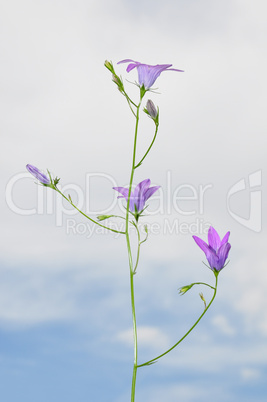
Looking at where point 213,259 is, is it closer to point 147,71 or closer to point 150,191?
point 150,191

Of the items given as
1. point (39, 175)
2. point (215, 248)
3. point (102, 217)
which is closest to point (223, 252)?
point (215, 248)

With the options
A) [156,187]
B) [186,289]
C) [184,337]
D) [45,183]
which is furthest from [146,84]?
[184,337]

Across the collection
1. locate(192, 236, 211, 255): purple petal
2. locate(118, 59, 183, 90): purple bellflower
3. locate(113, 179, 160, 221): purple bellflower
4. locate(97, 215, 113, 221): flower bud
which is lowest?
locate(192, 236, 211, 255): purple petal

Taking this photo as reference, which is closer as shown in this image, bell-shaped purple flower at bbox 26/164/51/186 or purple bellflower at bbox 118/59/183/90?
purple bellflower at bbox 118/59/183/90

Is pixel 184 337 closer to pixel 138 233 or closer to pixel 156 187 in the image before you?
pixel 138 233

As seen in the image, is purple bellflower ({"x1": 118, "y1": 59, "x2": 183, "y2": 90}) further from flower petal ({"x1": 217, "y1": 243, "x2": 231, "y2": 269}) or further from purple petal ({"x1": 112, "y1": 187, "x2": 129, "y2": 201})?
flower petal ({"x1": 217, "y1": 243, "x2": 231, "y2": 269})

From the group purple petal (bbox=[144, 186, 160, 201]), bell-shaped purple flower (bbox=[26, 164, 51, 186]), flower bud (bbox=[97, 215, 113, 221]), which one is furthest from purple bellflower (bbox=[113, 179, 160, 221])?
bell-shaped purple flower (bbox=[26, 164, 51, 186])
